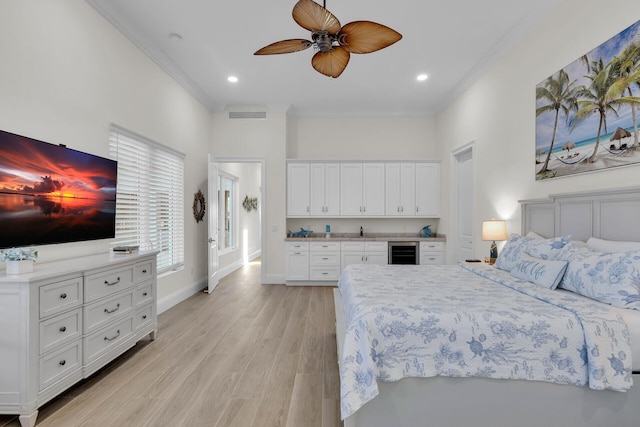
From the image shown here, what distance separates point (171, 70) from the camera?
4.14 m

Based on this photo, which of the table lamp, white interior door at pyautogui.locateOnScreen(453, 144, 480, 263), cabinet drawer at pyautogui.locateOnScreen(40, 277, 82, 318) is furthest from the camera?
white interior door at pyautogui.locateOnScreen(453, 144, 480, 263)

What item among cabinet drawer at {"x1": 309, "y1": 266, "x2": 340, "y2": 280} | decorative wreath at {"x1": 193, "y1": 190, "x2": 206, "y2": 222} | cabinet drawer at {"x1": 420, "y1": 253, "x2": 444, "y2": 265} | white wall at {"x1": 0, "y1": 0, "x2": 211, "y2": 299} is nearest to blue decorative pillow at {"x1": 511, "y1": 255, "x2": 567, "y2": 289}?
cabinet drawer at {"x1": 420, "y1": 253, "x2": 444, "y2": 265}

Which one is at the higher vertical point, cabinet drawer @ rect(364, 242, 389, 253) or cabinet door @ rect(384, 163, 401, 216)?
cabinet door @ rect(384, 163, 401, 216)

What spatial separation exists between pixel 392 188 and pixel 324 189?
1.25 m

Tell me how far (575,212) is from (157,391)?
360cm

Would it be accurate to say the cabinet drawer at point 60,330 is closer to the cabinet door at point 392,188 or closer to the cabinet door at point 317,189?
the cabinet door at point 317,189

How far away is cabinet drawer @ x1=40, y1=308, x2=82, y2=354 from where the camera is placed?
1.93 m

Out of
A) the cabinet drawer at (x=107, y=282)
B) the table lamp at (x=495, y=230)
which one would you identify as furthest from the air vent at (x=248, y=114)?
the table lamp at (x=495, y=230)

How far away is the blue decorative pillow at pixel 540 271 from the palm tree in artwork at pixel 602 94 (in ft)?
3.04

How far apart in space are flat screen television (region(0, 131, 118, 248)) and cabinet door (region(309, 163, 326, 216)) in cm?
331

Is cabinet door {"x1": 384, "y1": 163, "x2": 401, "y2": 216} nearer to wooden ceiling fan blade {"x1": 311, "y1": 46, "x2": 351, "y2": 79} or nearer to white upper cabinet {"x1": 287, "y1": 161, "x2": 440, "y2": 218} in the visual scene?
white upper cabinet {"x1": 287, "y1": 161, "x2": 440, "y2": 218}

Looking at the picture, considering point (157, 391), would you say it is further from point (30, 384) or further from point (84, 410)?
point (30, 384)

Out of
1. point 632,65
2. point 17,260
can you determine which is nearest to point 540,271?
point 632,65

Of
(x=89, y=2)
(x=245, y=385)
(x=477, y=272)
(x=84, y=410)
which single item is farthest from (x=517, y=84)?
→ (x=84, y=410)
